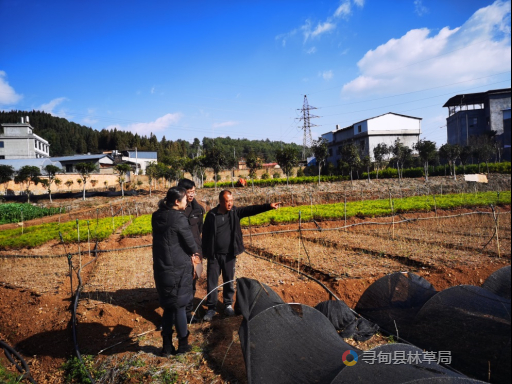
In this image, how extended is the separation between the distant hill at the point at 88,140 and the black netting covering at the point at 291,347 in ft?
32.3

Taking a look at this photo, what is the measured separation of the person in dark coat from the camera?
3.53m

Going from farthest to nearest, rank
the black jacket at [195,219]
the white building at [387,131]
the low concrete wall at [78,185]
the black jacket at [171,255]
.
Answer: the white building at [387,131]
the low concrete wall at [78,185]
the black jacket at [195,219]
the black jacket at [171,255]

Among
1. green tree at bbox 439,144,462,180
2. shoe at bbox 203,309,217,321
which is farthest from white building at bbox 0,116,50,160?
green tree at bbox 439,144,462,180

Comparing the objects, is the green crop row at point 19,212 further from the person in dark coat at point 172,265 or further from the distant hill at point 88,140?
the person in dark coat at point 172,265

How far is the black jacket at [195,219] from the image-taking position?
4.78 meters

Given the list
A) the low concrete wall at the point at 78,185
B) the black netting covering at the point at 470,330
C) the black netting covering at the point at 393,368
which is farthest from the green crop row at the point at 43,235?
the low concrete wall at the point at 78,185

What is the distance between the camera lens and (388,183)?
28406mm

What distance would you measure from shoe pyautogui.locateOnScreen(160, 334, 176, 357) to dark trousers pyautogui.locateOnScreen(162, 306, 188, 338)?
7 centimetres

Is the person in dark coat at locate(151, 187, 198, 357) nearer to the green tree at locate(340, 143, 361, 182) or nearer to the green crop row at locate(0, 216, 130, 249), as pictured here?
the green crop row at locate(0, 216, 130, 249)

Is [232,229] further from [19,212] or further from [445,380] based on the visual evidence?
[19,212]

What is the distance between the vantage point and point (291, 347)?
2918mm

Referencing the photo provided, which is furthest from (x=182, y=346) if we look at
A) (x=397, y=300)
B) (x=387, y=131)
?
(x=387, y=131)

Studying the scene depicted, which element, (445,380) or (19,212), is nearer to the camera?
(445,380)

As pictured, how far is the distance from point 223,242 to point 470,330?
2979 mm
